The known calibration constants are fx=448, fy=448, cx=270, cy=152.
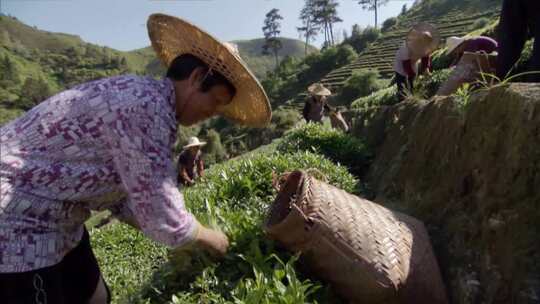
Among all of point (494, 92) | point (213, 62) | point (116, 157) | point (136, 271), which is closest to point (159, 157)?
point (116, 157)

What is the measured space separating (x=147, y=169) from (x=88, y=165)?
29 cm

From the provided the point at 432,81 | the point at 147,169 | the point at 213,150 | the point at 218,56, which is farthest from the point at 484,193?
the point at 213,150

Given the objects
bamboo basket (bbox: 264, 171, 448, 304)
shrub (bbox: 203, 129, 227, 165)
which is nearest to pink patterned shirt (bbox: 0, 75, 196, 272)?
bamboo basket (bbox: 264, 171, 448, 304)

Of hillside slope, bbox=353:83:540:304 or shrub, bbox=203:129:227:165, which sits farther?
shrub, bbox=203:129:227:165

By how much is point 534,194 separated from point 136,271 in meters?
2.90

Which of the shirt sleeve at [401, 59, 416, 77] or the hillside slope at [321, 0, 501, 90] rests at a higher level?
the shirt sleeve at [401, 59, 416, 77]

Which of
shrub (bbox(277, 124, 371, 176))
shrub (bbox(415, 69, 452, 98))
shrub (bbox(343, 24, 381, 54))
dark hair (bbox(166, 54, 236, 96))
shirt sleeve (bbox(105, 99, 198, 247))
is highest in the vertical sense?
dark hair (bbox(166, 54, 236, 96))

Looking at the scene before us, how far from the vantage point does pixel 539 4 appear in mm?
3637

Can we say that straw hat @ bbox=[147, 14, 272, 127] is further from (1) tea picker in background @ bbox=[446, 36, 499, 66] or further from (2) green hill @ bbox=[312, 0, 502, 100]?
(2) green hill @ bbox=[312, 0, 502, 100]

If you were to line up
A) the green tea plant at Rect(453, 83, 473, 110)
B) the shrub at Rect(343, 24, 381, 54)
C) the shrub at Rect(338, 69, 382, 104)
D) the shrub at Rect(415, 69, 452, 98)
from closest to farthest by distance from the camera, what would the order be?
the green tea plant at Rect(453, 83, 473, 110) → the shrub at Rect(415, 69, 452, 98) → the shrub at Rect(338, 69, 382, 104) → the shrub at Rect(343, 24, 381, 54)

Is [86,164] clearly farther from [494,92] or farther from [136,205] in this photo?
[494,92]

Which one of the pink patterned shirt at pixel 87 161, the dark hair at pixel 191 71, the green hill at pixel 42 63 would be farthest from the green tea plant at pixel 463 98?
the green hill at pixel 42 63

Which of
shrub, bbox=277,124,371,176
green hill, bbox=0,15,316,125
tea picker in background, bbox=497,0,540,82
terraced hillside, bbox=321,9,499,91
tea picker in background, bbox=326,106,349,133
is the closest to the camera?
tea picker in background, bbox=497,0,540,82

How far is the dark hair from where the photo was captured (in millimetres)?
1928
